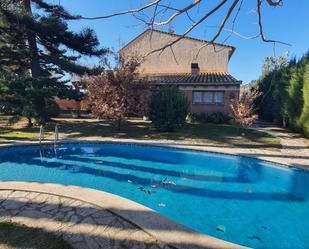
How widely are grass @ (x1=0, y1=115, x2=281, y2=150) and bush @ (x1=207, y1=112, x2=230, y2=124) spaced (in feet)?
8.39

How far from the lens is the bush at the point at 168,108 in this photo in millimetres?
19125

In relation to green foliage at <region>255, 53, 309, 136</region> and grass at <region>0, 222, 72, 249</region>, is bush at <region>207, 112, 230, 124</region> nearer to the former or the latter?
green foliage at <region>255, 53, 309, 136</region>

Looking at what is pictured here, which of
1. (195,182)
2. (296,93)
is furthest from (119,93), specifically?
(296,93)

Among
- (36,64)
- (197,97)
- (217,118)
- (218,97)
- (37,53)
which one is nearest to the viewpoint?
(37,53)

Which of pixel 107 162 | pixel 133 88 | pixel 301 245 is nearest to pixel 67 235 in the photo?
pixel 301 245

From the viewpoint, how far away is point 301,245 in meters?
5.60

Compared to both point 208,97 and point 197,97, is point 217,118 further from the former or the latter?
point 197,97

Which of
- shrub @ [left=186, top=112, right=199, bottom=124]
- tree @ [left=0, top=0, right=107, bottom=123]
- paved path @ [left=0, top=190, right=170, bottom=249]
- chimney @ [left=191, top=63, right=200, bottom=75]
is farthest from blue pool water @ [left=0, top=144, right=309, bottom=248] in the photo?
chimney @ [left=191, top=63, right=200, bottom=75]

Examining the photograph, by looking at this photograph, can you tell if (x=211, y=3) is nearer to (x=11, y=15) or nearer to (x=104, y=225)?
(x=104, y=225)

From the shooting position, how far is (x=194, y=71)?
1160 inches

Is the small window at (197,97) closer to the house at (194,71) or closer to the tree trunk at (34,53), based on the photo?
the house at (194,71)

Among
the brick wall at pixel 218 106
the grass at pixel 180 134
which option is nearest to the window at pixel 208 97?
the brick wall at pixel 218 106

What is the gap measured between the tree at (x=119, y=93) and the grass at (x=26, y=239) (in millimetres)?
13662

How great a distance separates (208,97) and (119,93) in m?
9.93
